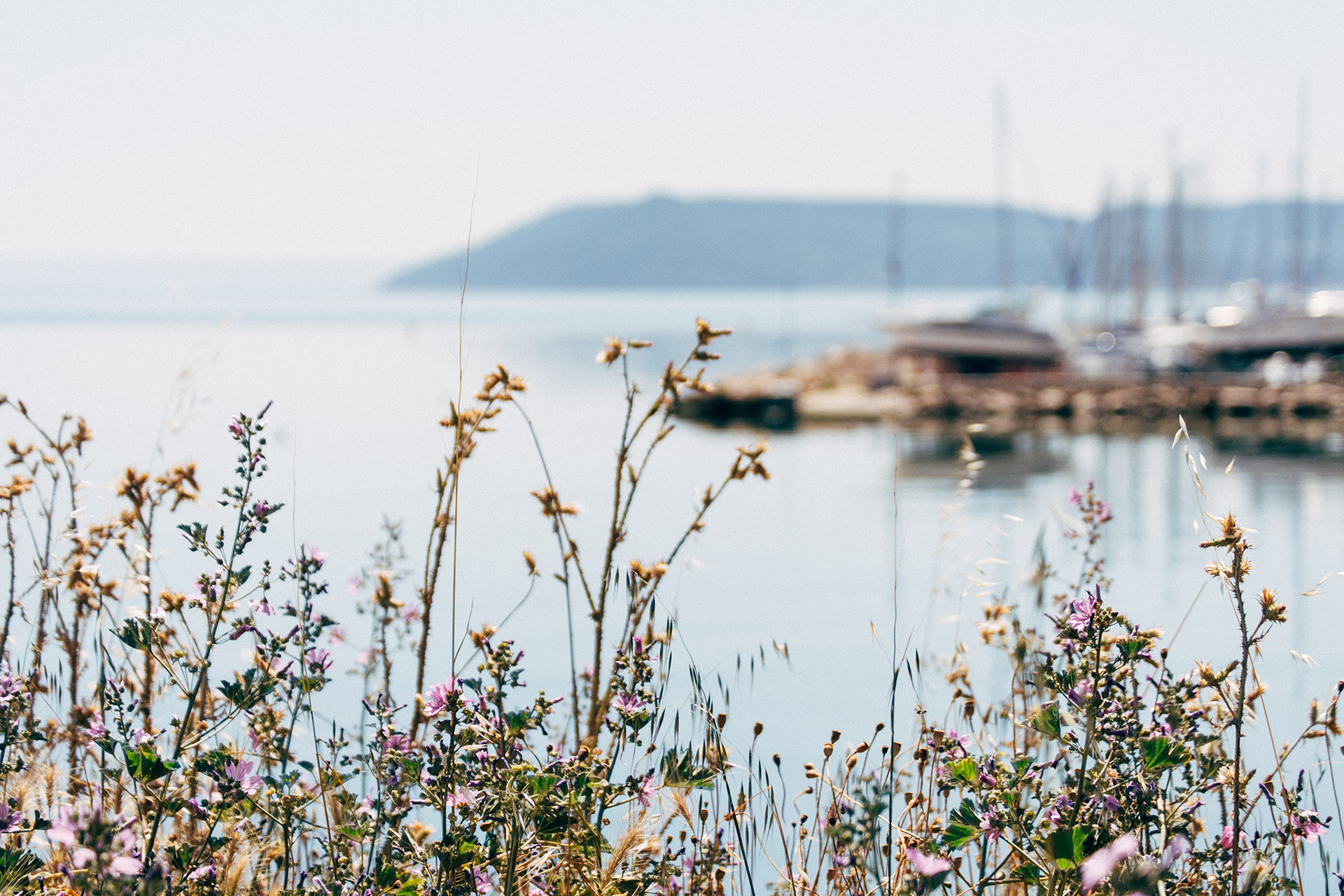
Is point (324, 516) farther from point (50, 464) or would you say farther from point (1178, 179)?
point (1178, 179)

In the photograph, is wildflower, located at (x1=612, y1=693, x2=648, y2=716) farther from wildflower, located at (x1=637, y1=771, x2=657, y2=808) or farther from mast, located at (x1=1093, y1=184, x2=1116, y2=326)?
mast, located at (x1=1093, y1=184, x2=1116, y2=326)

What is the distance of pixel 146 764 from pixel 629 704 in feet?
2.89

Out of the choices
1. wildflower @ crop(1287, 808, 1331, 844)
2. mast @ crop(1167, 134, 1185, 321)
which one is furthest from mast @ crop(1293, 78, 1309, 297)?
wildflower @ crop(1287, 808, 1331, 844)

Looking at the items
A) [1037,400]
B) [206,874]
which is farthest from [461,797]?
[1037,400]

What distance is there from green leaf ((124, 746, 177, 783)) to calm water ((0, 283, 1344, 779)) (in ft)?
1.75

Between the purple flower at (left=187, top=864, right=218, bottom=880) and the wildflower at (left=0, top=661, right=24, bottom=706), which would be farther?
the wildflower at (left=0, top=661, right=24, bottom=706)

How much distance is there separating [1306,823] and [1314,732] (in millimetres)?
198

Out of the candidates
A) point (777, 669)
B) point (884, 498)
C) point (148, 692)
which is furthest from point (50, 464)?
point (884, 498)

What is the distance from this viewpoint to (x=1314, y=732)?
2576 millimetres

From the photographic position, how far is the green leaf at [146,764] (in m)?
1.96

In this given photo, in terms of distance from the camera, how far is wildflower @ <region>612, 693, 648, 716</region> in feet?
7.63

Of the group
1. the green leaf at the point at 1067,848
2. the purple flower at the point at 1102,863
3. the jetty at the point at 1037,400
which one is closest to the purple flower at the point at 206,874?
the green leaf at the point at 1067,848

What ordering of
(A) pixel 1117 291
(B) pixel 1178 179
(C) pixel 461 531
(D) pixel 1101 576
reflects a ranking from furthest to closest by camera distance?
(A) pixel 1117 291, (B) pixel 1178 179, (C) pixel 461 531, (D) pixel 1101 576

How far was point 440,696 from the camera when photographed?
2314mm
